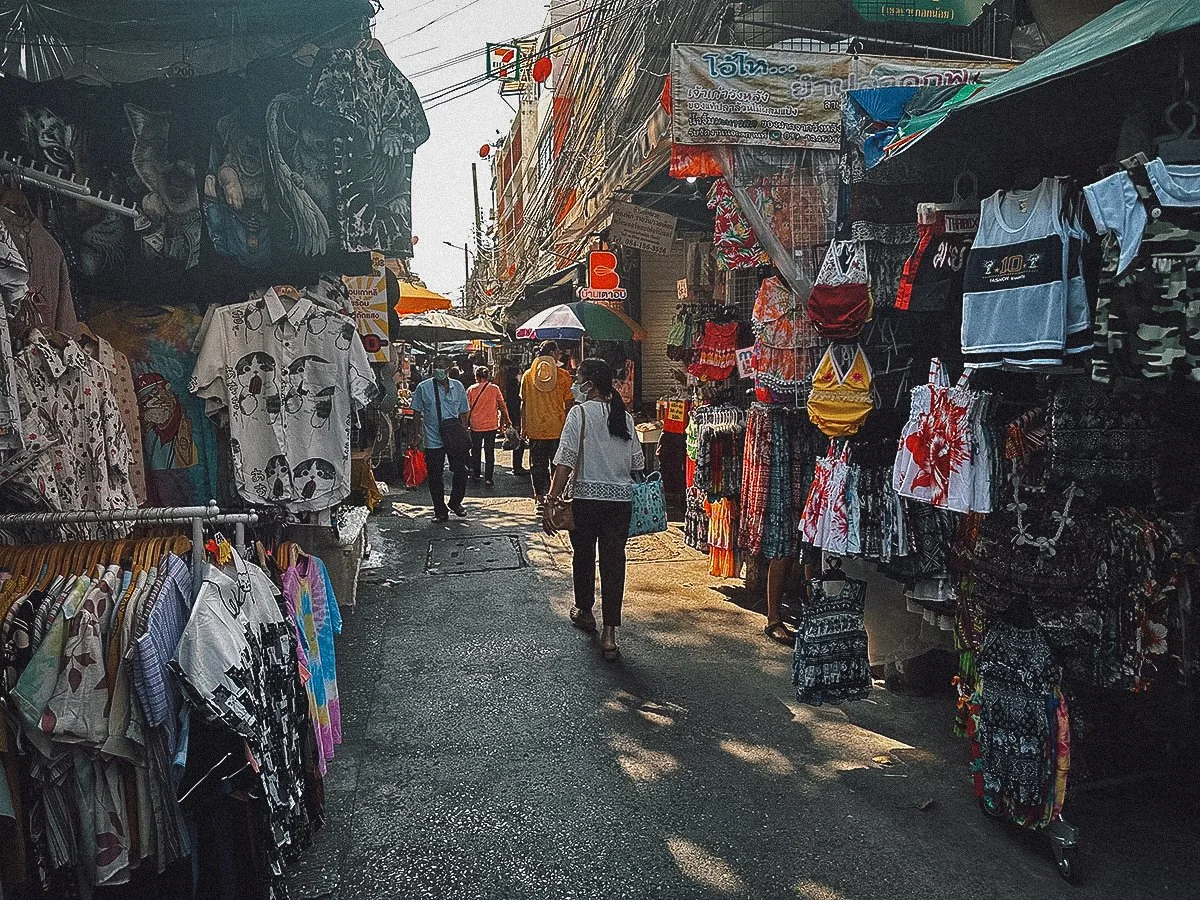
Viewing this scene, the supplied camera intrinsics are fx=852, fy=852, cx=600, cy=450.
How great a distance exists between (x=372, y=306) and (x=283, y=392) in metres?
2.79

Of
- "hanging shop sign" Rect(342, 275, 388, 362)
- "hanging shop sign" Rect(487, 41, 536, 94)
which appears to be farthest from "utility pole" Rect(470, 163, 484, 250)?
"hanging shop sign" Rect(342, 275, 388, 362)

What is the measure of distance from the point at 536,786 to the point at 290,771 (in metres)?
1.47

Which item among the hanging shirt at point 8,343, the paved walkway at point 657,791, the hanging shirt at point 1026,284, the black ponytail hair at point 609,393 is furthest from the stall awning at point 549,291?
the hanging shirt at point 8,343

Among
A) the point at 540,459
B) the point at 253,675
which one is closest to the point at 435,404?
the point at 540,459

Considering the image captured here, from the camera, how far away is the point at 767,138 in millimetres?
6145

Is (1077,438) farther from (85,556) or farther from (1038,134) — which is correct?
(85,556)

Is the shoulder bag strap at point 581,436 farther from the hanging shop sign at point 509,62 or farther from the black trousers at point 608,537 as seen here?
the hanging shop sign at point 509,62

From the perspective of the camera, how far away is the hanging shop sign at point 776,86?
6.01 meters

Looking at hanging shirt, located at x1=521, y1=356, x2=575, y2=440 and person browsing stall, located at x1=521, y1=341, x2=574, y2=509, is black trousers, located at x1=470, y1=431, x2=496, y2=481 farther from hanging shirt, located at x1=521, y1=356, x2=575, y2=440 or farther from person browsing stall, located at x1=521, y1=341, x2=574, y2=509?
hanging shirt, located at x1=521, y1=356, x2=575, y2=440

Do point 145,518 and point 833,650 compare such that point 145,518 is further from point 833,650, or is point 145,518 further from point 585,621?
point 585,621

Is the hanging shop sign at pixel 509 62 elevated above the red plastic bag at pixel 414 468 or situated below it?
above

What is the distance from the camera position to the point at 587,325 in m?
11.7

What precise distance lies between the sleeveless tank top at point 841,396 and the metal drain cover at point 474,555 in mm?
4300

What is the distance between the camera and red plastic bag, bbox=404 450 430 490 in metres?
13.2
